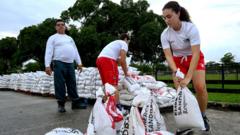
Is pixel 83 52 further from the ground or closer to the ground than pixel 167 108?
further from the ground

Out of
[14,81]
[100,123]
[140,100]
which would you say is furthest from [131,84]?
[14,81]

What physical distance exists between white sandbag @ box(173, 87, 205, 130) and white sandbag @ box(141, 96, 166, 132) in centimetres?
21

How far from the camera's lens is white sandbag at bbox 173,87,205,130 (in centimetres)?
373

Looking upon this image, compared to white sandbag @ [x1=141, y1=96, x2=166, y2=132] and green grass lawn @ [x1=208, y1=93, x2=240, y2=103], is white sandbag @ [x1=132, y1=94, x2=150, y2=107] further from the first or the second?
green grass lawn @ [x1=208, y1=93, x2=240, y2=103]

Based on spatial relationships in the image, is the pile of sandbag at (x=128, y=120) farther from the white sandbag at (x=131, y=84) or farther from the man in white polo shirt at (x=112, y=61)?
the white sandbag at (x=131, y=84)

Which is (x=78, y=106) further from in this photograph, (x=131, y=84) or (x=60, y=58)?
(x=131, y=84)

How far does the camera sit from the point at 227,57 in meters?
38.2

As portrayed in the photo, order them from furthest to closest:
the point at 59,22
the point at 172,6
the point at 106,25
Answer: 1. the point at 106,25
2. the point at 59,22
3. the point at 172,6

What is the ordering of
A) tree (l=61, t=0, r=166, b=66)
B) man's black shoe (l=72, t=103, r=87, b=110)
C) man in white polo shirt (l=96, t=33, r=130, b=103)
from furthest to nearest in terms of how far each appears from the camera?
tree (l=61, t=0, r=166, b=66) → man's black shoe (l=72, t=103, r=87, b=110) → man in white polo shirt (l=96, t=33, r=130, b=103)

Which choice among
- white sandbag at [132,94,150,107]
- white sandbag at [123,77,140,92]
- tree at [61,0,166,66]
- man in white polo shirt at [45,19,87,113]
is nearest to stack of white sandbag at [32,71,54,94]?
man in white polo shirt at [45,19,87,113]

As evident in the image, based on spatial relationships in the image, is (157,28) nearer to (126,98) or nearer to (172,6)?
(126,98)

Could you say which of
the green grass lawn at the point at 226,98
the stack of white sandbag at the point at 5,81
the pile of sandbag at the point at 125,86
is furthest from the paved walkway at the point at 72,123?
the stack of white sandbag at the point at 5,81

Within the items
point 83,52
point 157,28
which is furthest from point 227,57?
point 83,52

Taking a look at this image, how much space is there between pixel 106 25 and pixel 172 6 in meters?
36.1
